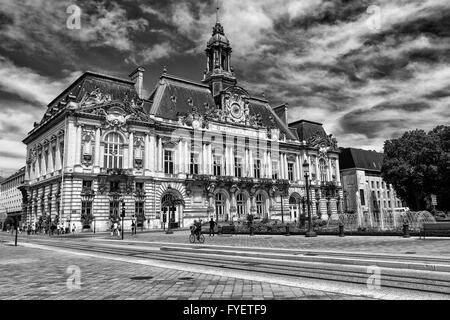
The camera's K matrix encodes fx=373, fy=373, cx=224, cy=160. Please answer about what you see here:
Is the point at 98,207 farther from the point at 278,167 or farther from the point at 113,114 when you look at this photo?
the point at 278,167

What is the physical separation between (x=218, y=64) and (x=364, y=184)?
141ft

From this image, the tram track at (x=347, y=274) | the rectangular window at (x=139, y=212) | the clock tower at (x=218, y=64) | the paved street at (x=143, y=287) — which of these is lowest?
the tram track at (x=347, y=274)

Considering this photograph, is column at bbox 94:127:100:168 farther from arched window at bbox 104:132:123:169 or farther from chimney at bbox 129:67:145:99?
chimney at bbox 129:67:145:99

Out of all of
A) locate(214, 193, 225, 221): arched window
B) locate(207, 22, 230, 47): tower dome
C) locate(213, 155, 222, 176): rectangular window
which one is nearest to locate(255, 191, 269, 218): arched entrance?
locate(214, 193, 225, 221): arched window

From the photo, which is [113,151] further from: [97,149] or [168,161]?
[168,161]

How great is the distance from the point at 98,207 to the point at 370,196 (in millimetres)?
60691

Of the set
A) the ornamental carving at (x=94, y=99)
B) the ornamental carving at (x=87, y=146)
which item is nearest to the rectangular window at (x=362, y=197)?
the ornamental carving at (x=94, y=99)

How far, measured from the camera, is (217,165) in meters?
58.7

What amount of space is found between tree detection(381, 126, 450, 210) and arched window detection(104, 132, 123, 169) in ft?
134

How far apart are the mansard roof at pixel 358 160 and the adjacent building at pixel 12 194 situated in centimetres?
8290

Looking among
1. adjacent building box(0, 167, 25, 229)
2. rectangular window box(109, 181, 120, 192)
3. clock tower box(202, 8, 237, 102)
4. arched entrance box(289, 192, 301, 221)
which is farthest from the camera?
adjacent building box(0, 167, 25, 229)

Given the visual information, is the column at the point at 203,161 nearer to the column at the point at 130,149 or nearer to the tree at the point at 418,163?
the column at the point at 130,149

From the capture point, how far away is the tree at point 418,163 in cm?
5481

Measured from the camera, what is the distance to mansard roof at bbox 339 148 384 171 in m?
84.2
